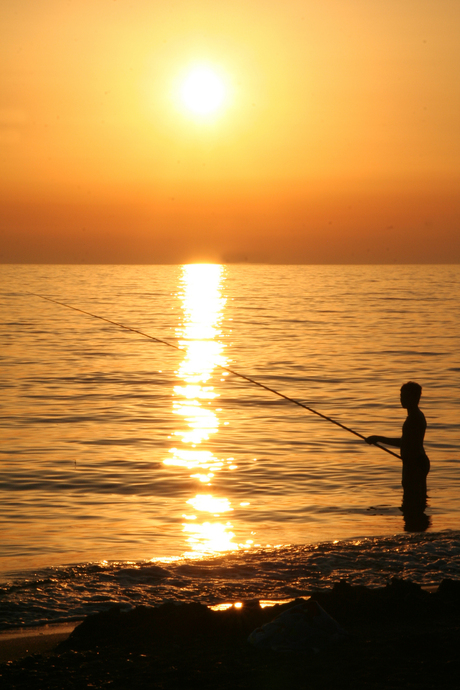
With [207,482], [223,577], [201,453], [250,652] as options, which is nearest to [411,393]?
[223,577]

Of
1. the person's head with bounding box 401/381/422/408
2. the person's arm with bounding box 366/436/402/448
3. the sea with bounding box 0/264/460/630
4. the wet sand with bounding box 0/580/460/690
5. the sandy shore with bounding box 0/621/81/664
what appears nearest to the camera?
the wet sand with bounding box 0/580/460/690

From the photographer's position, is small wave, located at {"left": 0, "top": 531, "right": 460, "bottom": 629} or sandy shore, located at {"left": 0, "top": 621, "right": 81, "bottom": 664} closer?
sandy shore, located at {"left": 0, "top": 621, "right": 81, "bottom": 664}

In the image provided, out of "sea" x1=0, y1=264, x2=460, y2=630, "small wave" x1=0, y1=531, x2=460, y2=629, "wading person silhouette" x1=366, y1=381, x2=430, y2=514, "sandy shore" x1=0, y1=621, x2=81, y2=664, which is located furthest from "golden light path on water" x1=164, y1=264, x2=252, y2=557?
"sandy shore" x1=0, y1=621, x2=81, y2=664

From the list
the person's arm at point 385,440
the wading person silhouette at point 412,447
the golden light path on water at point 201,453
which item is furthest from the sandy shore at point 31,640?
the wading person silhouette at point 412,447

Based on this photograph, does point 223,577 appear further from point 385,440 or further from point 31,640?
point 385,440

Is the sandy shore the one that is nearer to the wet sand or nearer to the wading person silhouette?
the wet sand

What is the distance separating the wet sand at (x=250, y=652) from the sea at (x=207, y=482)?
64 cm

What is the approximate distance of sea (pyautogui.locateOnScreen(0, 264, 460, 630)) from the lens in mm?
5656

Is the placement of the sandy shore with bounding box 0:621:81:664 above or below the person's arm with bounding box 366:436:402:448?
below

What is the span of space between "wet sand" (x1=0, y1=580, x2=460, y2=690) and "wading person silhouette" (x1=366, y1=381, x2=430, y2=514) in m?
2.74

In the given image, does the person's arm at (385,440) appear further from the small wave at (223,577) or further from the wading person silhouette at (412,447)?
the small wave at (223,577)

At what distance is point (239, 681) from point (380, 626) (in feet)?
3.47

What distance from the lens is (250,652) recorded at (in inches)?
160

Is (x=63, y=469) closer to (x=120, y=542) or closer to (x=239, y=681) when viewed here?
(x=120, y=542)
